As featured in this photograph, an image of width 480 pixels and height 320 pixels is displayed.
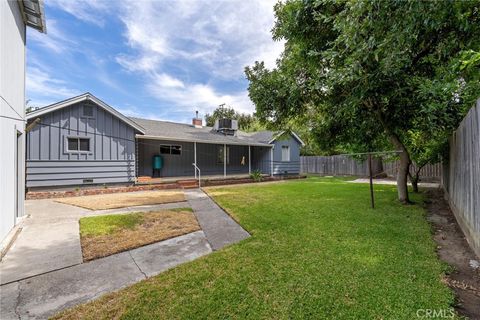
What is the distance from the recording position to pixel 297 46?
309 inches

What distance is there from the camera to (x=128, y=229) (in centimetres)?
512

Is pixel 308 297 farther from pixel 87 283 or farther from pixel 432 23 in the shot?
pixel 432 23

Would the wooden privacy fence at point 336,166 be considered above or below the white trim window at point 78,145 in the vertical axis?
below

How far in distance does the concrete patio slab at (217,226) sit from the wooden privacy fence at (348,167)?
1136 cm

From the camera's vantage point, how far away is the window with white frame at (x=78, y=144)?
10.4 metres

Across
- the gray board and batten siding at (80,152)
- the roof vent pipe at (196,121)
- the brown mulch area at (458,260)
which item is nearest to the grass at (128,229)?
the brown mulch area at (458,260)

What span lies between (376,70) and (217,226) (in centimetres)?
510

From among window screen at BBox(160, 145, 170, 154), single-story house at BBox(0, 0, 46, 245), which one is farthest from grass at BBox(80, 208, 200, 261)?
window screen at BBox(160, 145, 170, 154)

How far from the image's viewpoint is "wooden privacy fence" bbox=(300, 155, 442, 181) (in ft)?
47.8

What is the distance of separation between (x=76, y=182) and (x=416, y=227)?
1215cm

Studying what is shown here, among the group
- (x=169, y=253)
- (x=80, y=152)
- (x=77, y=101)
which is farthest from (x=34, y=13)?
(x=169, y=253)

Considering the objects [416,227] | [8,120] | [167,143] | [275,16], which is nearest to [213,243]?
[416,227]

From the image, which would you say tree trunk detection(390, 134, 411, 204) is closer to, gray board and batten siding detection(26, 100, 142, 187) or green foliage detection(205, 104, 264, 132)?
gray board and batten siding detection(26, 100, 142, 187)

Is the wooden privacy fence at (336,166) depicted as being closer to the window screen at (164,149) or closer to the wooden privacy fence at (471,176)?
the window screen at (164,149)
